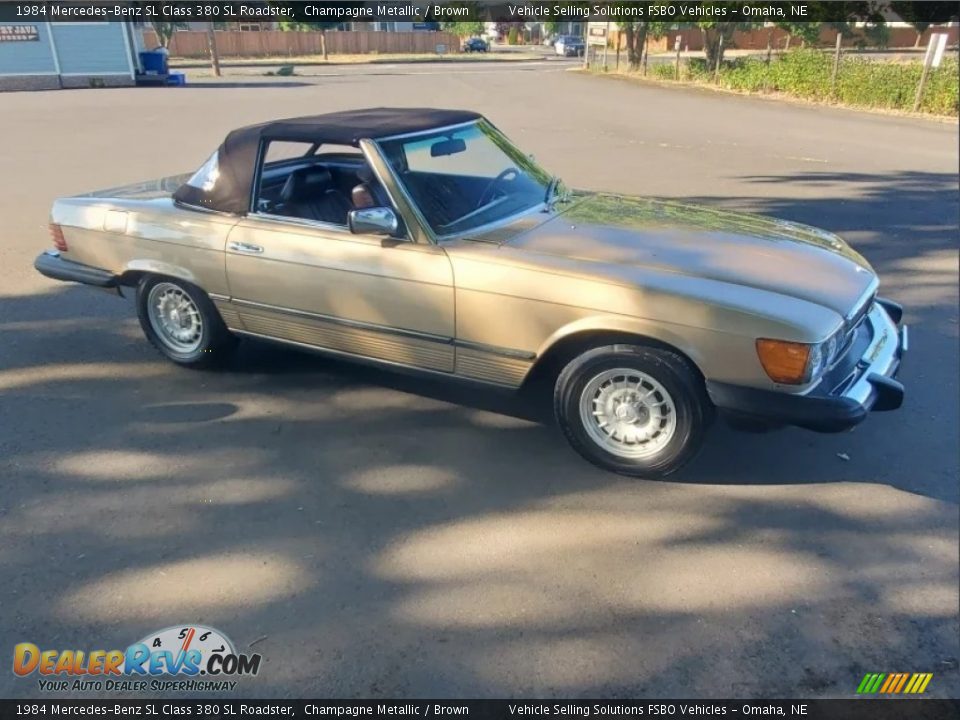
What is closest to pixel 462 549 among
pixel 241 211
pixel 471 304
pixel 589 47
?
pixel 471 304

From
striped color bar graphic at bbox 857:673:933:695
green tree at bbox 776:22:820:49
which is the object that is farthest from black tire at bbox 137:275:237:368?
green tree at bbox 776:22:820:49

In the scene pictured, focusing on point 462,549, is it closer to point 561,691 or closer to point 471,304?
point 561,691

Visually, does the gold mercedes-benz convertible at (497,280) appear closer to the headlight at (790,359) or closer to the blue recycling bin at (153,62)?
the headlight at (790,359)

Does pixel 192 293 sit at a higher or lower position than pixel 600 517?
higher

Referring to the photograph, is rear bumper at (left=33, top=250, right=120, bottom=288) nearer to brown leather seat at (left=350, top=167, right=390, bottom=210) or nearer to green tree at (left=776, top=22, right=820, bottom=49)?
brown leather seat at (left=350, top=167, right=390, bottom=210)

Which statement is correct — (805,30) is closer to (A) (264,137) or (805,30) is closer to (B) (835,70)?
(B) (835,70)

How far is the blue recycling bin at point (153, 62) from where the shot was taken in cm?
2902

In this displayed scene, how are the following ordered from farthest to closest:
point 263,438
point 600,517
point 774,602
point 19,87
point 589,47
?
point 589,47 < point 19,87 < point 263,438 < point 600,517 < point 774,602

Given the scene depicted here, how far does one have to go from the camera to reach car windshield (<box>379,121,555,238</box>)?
3.83 metres

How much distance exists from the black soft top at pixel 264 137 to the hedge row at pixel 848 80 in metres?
11.5

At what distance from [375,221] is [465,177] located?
81 cm

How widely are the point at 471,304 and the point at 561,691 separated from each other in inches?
71.5

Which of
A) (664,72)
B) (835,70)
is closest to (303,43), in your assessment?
(664,72)

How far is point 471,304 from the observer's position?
11.6 feet
